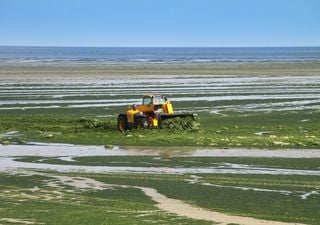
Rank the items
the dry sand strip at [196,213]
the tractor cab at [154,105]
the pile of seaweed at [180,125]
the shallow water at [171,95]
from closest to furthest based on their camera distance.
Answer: the dry sand strip at [196,213], the pile of seaweed at [180,125], the tractor cab at [154,105], the shallow water at [171,95]

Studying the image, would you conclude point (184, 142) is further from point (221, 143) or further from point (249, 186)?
point (249, 186)

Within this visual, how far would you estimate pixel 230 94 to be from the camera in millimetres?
59281

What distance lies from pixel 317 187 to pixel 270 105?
28.9 meters

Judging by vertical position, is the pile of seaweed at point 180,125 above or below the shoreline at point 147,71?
above

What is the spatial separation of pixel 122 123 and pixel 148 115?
1302 mm

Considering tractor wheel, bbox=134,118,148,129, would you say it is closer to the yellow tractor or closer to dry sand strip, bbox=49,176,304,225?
the yellow tractor

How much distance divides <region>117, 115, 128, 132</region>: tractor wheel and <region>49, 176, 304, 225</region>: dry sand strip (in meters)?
12.9

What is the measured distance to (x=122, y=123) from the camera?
35594 millimetres

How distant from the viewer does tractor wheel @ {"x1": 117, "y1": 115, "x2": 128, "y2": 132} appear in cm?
3541

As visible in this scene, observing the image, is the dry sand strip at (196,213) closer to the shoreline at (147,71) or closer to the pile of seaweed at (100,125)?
the pile of seaweed at (100,125)

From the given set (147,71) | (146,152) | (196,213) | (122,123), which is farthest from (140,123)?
(147,71)

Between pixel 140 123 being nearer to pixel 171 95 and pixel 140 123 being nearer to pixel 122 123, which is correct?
pixel 122 123

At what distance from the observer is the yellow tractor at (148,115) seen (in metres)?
34.9

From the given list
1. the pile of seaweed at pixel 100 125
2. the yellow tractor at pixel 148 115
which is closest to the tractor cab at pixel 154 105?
the yellow tractor at pixel 148 115
